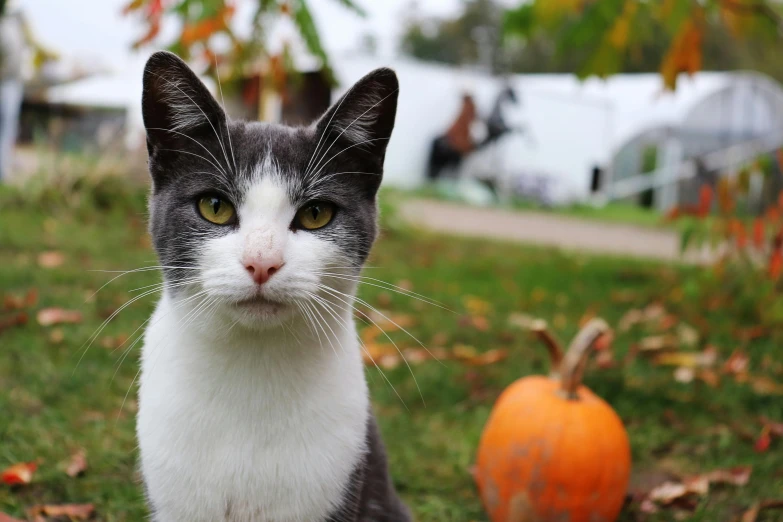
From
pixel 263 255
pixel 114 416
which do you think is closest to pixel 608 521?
pixel 263 255

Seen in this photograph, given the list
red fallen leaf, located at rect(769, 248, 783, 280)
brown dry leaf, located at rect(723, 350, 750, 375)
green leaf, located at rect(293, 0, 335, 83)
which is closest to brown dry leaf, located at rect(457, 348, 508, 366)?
brown dry leaf, located at rect(723, 350, 750, 375)

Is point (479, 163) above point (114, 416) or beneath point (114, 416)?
above

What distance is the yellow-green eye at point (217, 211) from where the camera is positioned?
4.76 feet

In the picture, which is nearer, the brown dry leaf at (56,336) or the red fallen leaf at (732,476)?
the red fallen leaf at (732,476)

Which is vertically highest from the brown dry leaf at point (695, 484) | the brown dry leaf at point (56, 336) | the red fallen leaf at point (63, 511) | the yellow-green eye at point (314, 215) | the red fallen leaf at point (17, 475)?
the yellow-green eye at point (314, 215)

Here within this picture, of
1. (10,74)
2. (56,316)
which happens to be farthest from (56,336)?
(10,74)

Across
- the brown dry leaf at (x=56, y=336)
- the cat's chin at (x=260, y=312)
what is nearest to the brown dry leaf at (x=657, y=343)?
the cat's chin at (x=260, y=312)

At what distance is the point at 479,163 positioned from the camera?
1709 cm

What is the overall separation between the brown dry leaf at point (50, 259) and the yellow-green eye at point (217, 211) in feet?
12.3

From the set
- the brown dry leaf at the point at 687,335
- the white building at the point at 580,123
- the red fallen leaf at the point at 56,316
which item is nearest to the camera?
the red fallen leaf at the point at 56,316

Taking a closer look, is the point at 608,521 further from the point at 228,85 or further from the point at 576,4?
the point at 228,85

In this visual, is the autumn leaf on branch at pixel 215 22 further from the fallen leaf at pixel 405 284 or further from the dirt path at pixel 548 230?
the dirt path at pixel 548 230

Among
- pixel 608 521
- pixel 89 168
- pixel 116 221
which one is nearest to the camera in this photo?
pixel 608 521

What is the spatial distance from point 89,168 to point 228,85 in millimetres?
3939
